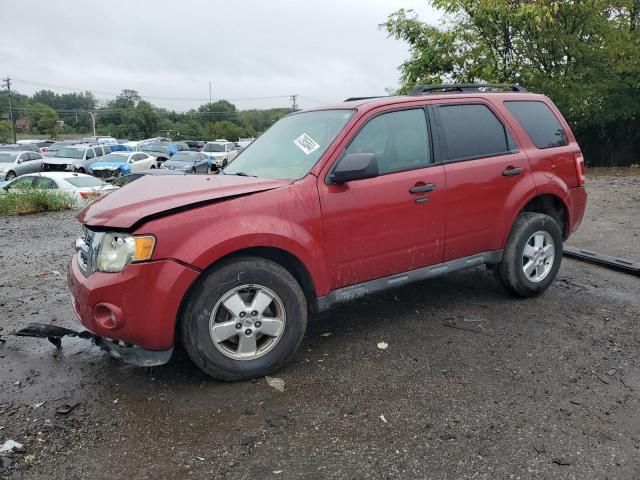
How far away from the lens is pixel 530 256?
191 inches

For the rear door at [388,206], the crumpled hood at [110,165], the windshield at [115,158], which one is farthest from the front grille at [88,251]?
the windshield at [115,158]

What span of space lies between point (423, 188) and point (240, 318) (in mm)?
1716

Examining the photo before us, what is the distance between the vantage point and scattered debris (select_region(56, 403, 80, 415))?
3.16 metres

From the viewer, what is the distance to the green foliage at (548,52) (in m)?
16.8

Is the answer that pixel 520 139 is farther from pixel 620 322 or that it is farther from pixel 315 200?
pixel 315 200

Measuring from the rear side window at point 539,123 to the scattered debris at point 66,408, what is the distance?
165 inches

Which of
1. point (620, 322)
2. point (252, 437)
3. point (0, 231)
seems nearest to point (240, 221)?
point (252, 437)

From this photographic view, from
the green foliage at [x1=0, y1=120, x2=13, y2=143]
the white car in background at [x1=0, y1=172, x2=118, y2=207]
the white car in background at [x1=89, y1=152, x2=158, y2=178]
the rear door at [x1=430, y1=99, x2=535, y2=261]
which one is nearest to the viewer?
the rear door at [x1=430, y1=99, x2=535, y2=261]

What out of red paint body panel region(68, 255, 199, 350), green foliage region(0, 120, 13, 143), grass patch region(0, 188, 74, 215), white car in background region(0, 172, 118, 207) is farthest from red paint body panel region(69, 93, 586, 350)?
green foliage region(0, 120, 13, 143)

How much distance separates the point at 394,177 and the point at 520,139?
1524mm

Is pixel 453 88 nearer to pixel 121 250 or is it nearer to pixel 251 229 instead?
pixel 251 229

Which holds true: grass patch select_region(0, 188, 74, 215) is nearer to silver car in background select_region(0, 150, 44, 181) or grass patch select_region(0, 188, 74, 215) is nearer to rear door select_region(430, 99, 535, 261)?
rear door select_region(430, 99, 535, 261)

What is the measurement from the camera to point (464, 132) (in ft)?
14.7

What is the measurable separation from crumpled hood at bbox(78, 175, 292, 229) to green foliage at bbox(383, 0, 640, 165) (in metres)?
14.7
